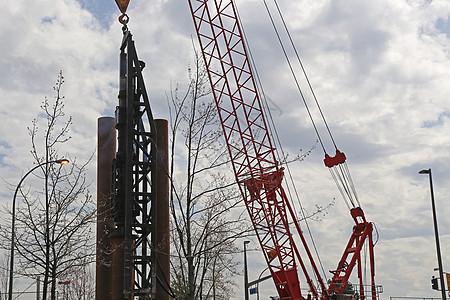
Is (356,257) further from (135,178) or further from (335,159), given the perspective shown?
(135,178)

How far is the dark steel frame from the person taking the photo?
15.4m

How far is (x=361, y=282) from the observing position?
38.4 meters

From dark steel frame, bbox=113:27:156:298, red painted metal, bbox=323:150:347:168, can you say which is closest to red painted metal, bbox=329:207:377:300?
red painted metal, bbox=323:150:347:168

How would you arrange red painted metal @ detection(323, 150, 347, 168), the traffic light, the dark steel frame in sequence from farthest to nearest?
red painted metal @ detection(323, 150, 347, 168) < the traffic light < the dark steel frame

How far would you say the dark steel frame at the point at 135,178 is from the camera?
50.5 feet

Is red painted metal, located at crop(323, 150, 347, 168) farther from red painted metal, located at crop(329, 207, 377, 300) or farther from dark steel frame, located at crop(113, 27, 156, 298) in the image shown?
dark steel frame, located at crop(113, 27, 156, 298)

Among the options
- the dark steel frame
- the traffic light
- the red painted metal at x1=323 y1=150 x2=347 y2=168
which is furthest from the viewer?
the red painted metal at x1=323 y1=150 x2=347 y2=168

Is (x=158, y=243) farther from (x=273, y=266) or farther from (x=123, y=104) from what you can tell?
(x=273, y=266)

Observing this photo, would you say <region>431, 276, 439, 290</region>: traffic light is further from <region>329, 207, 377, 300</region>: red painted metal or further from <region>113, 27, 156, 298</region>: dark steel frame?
<region>113, 27, 156, 298</region>: dark steel frame

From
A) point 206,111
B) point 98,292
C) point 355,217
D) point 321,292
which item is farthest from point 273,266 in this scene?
point 206,111

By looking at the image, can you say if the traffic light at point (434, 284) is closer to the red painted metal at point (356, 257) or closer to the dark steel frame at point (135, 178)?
the red painted metal at point (356, 257)

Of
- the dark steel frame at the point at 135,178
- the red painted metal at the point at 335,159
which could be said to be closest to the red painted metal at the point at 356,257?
the red painted metal at the point at 335,159

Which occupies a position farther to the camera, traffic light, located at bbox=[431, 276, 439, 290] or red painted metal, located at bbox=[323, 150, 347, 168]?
red painted metal, located at bbox=[323, 150, 347, 168]

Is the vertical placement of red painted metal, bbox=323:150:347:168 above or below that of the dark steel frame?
above
